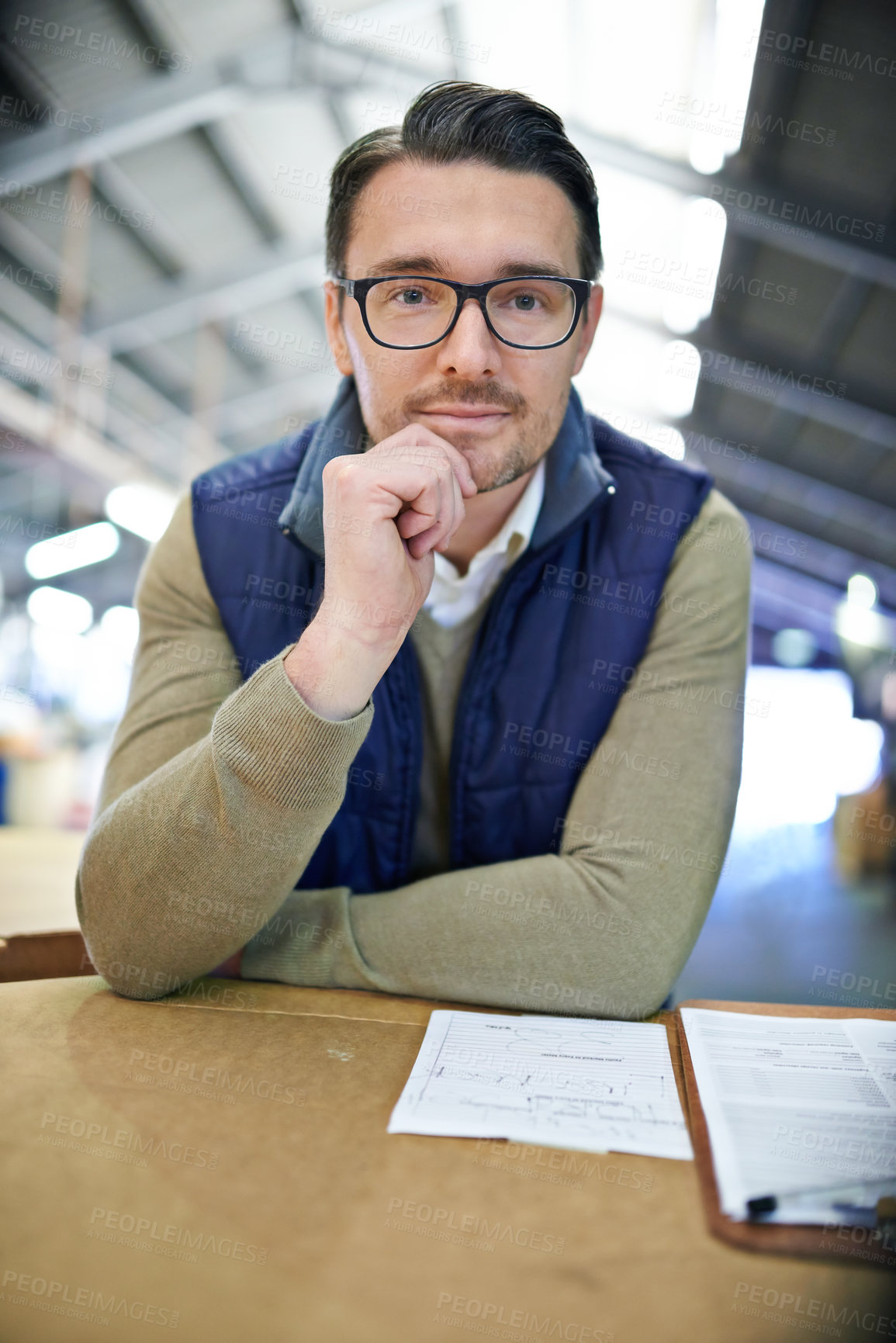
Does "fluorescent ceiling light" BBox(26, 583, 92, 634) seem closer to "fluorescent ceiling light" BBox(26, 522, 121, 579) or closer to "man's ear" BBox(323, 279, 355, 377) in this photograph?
"fluorescent ceiling light" BBox(26, 522, 121, 579)

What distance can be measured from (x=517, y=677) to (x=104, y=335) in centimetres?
682

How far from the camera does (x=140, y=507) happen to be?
7.32 metres

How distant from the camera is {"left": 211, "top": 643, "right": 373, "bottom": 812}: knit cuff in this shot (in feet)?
3.30

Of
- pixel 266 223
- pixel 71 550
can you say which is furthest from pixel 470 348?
pixel 71 550


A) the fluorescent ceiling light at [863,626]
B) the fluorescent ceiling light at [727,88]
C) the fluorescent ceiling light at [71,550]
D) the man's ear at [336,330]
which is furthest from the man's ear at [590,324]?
the fluorescent ceiling light at [863,626]

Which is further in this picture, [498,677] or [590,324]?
[590,324]

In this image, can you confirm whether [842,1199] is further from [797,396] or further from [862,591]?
[862,591]

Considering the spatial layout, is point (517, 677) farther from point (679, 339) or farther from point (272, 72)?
point (679, 339)

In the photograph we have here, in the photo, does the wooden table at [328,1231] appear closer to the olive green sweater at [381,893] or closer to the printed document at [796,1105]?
the printed document at [796,1105]

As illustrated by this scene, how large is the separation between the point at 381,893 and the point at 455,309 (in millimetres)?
812

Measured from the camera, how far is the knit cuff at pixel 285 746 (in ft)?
3.30

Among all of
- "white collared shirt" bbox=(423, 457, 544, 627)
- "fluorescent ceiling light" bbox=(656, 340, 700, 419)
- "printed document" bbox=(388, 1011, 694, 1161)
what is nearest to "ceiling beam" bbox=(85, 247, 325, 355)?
"fluorescent ceiling light" bbox=(656, 340, 700, 419)

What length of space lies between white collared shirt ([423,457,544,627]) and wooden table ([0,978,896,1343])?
780 mm

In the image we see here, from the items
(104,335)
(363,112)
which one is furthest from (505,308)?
(104,335)
